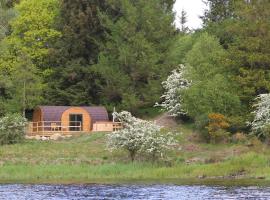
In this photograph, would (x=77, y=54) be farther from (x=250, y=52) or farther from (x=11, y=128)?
(x=250, y=52)

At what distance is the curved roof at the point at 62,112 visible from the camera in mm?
76375

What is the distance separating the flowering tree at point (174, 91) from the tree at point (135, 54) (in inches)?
111

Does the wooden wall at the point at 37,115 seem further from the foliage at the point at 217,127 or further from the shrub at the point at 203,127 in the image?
the foliage at the point at 217,127

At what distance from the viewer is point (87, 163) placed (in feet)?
189

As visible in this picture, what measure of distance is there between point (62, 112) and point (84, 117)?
254 centimetres

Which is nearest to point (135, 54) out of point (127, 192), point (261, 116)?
point (261, 116)

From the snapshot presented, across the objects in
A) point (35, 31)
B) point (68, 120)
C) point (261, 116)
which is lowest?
point (261, 116)

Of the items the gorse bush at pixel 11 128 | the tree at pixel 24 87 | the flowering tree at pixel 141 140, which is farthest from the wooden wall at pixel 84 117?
the flowering tree at pixel 141 140

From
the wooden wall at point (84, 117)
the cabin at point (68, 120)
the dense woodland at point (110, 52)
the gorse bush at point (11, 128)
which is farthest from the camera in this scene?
the wooden wall at point (84, 117)

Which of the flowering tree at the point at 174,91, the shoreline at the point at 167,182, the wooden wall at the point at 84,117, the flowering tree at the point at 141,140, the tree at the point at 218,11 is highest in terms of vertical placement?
the tree at the point at 218,11

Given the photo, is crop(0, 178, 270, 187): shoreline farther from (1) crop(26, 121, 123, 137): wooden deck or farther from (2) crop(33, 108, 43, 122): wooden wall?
(2) crop(33, 108, 43, 122): wooden wall

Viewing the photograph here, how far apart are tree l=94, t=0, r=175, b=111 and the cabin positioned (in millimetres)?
3353

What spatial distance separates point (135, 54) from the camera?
79.9 meters

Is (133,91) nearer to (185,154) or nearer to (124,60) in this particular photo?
(124,60)
